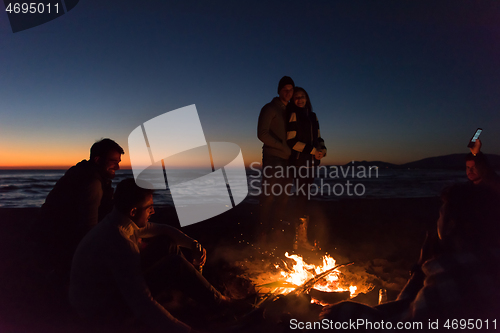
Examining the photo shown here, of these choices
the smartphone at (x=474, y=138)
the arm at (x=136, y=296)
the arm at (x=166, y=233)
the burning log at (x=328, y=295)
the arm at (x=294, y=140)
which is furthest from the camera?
the arm at (x=294, y=140)

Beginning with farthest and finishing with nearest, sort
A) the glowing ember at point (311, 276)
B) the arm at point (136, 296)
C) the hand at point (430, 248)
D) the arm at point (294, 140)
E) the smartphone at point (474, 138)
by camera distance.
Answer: the arm at point (294, 140)
the glowing ember at point (311, 276)
the smartphone at point (474, 138)
the hand at point (430, 248)
the arm at point (136, 296)

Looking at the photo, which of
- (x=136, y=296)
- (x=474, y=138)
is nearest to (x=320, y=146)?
(x=474, y=138)

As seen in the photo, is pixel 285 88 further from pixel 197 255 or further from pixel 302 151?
pixel 197 255

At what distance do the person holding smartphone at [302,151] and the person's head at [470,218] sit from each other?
2317 millimetres

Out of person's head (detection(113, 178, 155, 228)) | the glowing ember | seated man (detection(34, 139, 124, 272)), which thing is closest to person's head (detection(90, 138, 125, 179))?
seated man (detection(34, 139, 124, 272))

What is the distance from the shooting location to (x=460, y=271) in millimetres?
1657

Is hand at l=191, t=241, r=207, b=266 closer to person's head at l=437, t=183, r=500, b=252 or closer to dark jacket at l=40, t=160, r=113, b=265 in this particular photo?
dark jacket at l=40, t=160, r=113, b=265

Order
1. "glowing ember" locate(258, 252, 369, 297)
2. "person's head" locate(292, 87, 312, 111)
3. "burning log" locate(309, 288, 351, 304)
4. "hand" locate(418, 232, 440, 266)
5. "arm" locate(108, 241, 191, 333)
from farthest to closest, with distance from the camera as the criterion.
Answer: "person's head" locate(292, 87, 312, 111) → "glowing ember" locate(258, 252, 369, 297) → "burning log" locate(309, 288, 351, 304) → "hand" locate(418, 232, 440, 266) → "arm" locate(108, 241, 191, 333)

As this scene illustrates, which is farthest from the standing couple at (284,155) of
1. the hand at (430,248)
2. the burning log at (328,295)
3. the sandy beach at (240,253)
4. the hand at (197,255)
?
the hand at (430,248)

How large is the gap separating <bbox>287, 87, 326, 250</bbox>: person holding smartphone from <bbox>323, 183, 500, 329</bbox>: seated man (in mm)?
2278

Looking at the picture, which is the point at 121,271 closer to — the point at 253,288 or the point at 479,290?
the point at 253,288

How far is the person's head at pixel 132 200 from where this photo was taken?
2.08m

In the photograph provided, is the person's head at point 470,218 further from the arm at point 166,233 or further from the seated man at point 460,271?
the arm at point 166,233

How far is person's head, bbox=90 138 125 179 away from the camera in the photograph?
282 cm
